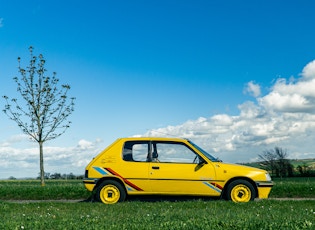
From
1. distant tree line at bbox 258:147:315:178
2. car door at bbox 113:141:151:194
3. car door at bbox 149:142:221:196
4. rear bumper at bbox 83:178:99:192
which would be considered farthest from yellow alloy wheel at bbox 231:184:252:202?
distant tree line at bbox 258:147:315:178

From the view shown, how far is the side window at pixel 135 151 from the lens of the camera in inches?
528

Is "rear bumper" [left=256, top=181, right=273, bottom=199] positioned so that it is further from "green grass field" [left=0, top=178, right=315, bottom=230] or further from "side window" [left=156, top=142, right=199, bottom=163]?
"side window" [left=156, top=142, right=199, bottom=163]

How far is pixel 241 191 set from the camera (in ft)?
43.3

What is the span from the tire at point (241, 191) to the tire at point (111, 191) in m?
3.28

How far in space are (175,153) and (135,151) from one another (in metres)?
1.26

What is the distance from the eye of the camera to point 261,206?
11648 mm

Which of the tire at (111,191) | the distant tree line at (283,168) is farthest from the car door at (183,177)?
the distant tree line at (283,168)

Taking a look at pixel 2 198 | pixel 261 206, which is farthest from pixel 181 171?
pixel 2 198

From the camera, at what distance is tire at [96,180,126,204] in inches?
523

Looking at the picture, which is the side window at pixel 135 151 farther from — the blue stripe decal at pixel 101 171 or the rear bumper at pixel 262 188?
the rear bumper at pixel 262 188

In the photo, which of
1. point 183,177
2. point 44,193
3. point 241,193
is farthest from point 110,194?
point 44,193

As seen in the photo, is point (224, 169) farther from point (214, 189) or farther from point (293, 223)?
point (293, 223)

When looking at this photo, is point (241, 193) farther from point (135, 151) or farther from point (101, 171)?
point (101, 171)

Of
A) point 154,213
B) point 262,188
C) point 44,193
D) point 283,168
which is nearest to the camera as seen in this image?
point 154,213
